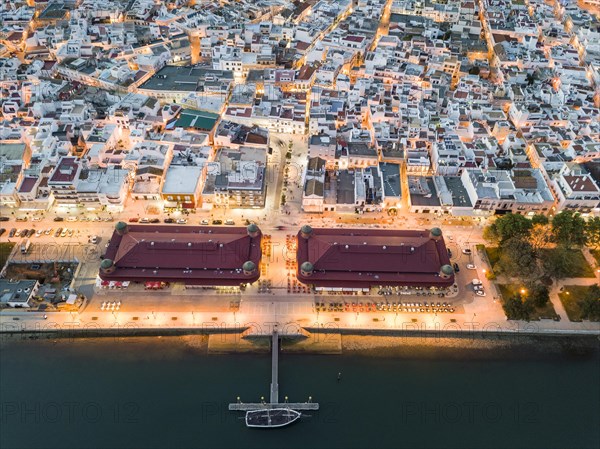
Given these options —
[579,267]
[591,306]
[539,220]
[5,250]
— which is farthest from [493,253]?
[5,250]

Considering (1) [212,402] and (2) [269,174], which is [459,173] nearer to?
(2) [269,174]

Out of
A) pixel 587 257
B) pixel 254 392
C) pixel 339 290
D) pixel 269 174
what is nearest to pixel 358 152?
pixel 269 174

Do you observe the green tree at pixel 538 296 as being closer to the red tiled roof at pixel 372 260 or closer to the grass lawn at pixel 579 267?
the grass lawn at pixel 579 267

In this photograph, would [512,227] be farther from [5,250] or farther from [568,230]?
[5,250]

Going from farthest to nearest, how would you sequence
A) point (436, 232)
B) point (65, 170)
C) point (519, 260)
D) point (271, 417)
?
point (65, 170) < point (436, 232) < point (519, 260) < point (271, 417)

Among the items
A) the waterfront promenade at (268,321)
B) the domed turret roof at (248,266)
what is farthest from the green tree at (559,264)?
the domed turret roof at (248,266)

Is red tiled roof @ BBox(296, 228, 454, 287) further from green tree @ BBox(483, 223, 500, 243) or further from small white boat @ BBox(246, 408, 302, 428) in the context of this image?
small white boat @ BBox(246, 408, 302, 428)
